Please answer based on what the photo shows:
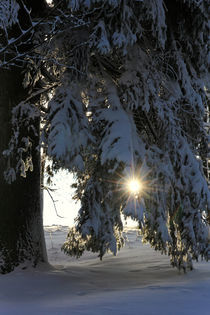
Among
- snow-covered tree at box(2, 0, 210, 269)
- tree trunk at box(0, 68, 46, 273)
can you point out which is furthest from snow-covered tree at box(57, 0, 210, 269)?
tree trunk at box(0, 68, 46, 273)

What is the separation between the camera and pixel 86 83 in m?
6.79

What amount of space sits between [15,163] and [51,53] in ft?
7.09

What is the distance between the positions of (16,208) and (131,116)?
2.76 m

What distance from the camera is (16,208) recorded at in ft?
23.6

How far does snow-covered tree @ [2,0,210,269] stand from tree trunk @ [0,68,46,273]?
57 centimetres

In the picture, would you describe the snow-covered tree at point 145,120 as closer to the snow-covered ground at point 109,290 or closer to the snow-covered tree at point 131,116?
the snow-covered tree at point 131,116

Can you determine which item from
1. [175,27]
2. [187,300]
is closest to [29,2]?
[175,27]

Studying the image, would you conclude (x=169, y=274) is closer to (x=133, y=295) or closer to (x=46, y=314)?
(x=133, y=295)

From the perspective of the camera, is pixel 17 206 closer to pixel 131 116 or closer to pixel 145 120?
pixel 131 116

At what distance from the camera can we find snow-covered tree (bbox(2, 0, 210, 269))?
20.1 feet

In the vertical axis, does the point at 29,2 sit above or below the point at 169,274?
above

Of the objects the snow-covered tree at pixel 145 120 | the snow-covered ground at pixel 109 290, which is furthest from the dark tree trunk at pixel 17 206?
the snow-covered tree at pixel 145 120

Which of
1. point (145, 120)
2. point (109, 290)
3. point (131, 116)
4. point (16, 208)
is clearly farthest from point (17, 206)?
point (145, 120)

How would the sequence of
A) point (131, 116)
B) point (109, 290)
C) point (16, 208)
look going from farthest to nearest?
point (16, 208) → point (131, 116) → point (109, 290)
